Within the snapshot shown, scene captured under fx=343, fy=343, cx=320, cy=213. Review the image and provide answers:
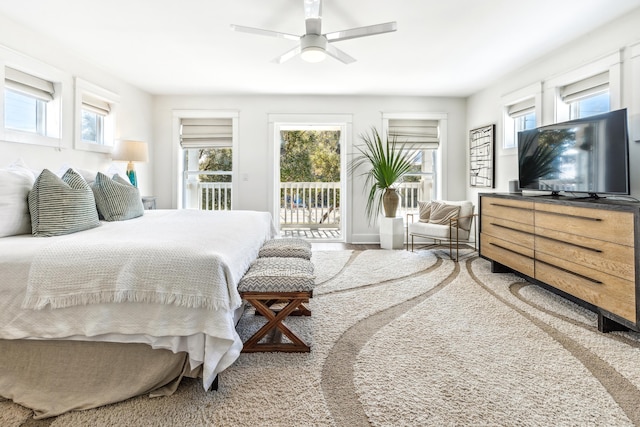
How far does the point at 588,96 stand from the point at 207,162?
17.5ft

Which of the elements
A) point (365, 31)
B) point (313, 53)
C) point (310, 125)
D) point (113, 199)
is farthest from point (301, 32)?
point (310, 125)

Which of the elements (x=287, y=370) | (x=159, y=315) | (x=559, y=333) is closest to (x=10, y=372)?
(x=159, y=315)

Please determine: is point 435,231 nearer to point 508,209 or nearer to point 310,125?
point 508,209

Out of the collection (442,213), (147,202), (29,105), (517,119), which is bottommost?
(442,213)

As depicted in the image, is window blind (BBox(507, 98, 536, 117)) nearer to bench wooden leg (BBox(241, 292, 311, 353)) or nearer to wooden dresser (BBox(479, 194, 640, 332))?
wooden dresser (BBox(479, 194, 640, 332))

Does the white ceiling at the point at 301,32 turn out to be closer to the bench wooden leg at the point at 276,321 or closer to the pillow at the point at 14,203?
the pillow at the point at 14,203

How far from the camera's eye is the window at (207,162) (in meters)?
5.75

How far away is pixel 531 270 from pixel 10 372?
375 centimetres

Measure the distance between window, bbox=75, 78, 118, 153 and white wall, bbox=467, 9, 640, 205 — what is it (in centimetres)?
525

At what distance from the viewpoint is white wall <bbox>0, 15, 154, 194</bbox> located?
3094mm

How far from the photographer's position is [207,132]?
5.75m

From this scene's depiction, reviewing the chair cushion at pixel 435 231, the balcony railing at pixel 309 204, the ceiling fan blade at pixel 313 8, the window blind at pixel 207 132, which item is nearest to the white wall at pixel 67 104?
the window blind at pixel 207 132

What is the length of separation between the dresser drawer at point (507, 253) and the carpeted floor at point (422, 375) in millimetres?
394

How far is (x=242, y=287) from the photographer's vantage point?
193 cm
